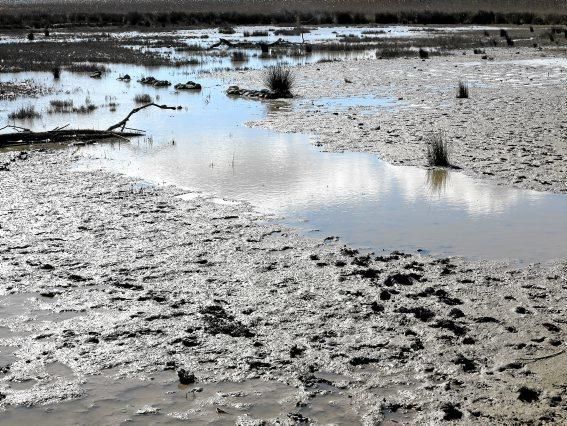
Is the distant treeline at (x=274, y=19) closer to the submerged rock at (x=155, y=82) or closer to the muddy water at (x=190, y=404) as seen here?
the submerged rock at (x=155, y=82)

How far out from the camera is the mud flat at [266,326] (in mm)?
4984

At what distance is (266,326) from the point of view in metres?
6.09

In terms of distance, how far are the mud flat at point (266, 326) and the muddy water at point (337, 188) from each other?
73cm

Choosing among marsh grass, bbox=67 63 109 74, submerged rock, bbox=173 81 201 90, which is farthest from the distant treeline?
submerged rock, bbox=173 81 201 90

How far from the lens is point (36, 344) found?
582 centimetres

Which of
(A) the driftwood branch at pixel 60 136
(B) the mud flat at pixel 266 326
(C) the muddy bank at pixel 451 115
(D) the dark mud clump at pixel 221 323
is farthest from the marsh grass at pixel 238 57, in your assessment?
(D) the dark mud clump at pixel 221 323

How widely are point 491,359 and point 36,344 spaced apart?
351 cm

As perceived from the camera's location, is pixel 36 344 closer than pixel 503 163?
Yes

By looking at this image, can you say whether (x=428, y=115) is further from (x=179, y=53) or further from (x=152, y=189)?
(x=179, y=53)

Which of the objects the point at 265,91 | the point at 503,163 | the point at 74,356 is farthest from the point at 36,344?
the point at 265,91

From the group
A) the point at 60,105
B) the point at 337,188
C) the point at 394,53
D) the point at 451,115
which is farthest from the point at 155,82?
the point at 337,188

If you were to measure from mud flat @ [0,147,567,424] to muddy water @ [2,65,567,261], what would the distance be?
28.8 inches

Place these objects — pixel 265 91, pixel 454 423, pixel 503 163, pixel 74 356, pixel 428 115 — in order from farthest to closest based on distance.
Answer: pixel 265 91
pixel 428 115
pixel 503 163
pixel 74 356
pixel 454 423

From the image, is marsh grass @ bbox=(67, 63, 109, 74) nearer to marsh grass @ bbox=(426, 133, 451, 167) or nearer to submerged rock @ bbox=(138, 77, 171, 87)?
submerged rock @ bbox=(138, 77, 171, 87)
